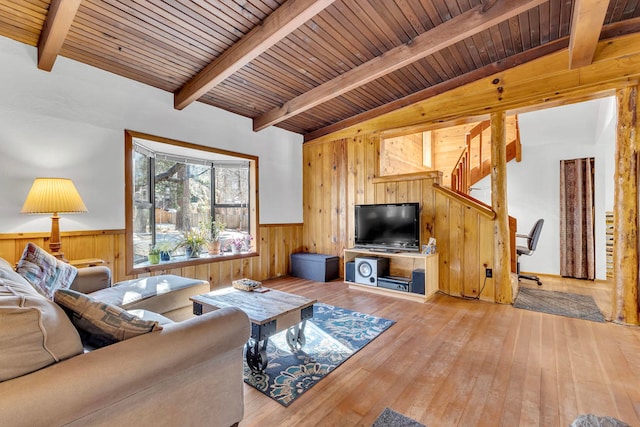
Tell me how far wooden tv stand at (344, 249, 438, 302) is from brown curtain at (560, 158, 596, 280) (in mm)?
2676

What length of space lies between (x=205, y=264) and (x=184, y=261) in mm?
288

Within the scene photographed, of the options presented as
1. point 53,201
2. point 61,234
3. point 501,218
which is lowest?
point 61,234

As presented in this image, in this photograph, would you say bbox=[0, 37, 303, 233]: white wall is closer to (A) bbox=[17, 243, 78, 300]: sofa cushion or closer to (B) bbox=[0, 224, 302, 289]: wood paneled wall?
(B) bbox=[0, 224, 302, 289]: wood paneled wall

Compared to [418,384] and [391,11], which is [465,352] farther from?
[391,11]

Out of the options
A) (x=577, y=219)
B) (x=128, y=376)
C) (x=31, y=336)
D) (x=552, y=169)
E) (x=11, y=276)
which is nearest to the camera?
(x=31, y=336)

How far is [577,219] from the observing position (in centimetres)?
454

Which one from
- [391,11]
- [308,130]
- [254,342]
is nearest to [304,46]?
[391,11]

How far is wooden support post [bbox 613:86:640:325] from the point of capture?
2654 mm

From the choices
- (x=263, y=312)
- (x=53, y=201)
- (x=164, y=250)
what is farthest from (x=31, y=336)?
(x=164, y=250)

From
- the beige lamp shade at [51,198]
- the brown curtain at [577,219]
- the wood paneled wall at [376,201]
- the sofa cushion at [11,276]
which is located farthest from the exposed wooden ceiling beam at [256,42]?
the brown curtain at [577,219]

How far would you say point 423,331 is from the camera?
2.57 m

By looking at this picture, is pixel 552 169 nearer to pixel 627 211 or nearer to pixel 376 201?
pixel 627 211

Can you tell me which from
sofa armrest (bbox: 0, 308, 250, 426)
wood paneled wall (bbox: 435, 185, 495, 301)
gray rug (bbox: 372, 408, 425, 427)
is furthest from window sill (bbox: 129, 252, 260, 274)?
gray rug (bbox: 372, 408, 425, 427)

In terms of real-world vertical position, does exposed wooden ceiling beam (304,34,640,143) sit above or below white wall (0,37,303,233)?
above
